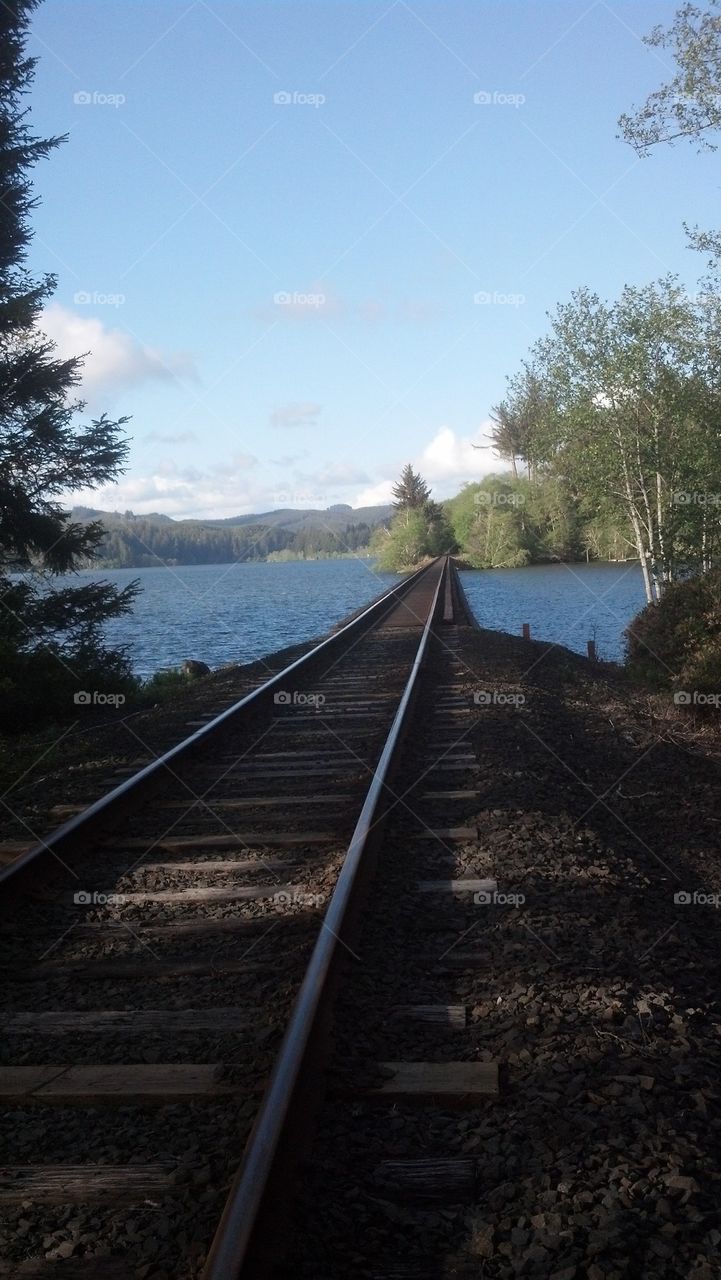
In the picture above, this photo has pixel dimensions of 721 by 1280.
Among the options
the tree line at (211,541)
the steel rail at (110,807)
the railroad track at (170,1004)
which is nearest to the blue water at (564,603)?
the steel rail at (110,807)

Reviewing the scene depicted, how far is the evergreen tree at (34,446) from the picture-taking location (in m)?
14.4

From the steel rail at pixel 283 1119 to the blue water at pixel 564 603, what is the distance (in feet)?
61.3

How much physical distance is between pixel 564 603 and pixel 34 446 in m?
32.6

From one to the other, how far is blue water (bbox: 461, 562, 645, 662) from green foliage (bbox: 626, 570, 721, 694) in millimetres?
7630

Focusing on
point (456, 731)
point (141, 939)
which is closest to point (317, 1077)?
point (141, 939)

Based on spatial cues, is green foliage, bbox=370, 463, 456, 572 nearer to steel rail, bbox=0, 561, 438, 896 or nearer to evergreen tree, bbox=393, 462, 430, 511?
evergreen tree, bbox=393, 462, 430, 511

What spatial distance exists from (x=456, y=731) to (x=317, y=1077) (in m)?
6.58

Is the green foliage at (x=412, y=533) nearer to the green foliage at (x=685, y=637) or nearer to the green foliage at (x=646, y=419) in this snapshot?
the green foliage at (x=646, y=419)

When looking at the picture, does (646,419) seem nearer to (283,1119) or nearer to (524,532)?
(283,1119)

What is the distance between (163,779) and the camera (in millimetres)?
7520

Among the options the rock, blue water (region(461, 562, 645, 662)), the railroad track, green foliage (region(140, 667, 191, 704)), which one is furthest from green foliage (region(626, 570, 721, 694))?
the rock

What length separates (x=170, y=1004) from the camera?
3916mm

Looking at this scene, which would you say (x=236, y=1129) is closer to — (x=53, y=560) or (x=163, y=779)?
(x=163, y=779)

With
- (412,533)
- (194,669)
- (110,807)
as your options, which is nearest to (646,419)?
(194,669)
